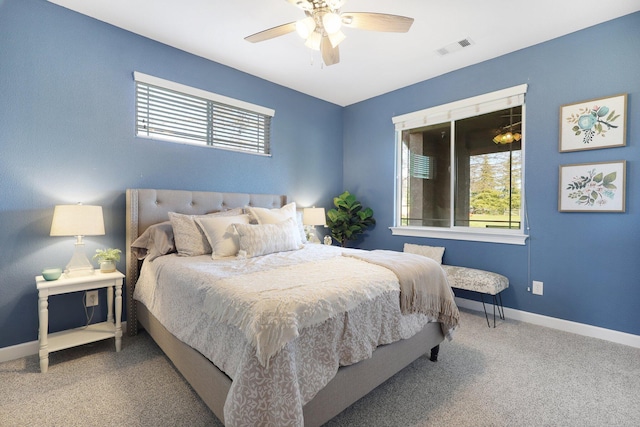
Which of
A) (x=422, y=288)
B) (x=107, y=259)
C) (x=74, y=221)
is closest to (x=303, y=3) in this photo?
(x=422, y=288)

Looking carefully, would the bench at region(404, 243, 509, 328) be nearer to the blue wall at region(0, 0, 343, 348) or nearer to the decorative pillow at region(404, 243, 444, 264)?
the decorative pillow at region(404, 243, 444, 264)

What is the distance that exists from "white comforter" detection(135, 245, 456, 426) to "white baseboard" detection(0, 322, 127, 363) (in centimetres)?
109

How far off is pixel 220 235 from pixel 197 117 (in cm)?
155

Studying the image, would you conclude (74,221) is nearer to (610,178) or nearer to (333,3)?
(333,3)

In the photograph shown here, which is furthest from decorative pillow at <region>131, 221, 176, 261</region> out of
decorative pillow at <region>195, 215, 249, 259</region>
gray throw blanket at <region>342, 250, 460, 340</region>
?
gray throw blanket at <region>342, 250, 460, 340</region>

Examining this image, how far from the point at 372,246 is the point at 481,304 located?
5.52 ft

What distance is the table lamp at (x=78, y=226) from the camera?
219 cm

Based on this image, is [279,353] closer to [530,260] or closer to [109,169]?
[109,169]

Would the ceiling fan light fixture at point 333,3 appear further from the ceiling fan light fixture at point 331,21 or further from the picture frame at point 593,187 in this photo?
the picture frame at point 593,187

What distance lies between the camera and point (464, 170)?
3.70 m

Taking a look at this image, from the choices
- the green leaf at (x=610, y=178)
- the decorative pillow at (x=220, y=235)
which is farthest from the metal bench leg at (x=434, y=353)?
the green leaf at (x=610, y=178)

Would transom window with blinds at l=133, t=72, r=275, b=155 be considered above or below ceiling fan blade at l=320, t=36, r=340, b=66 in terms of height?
below

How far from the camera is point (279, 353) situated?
3.79 ft

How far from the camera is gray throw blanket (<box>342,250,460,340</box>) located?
1.87m
